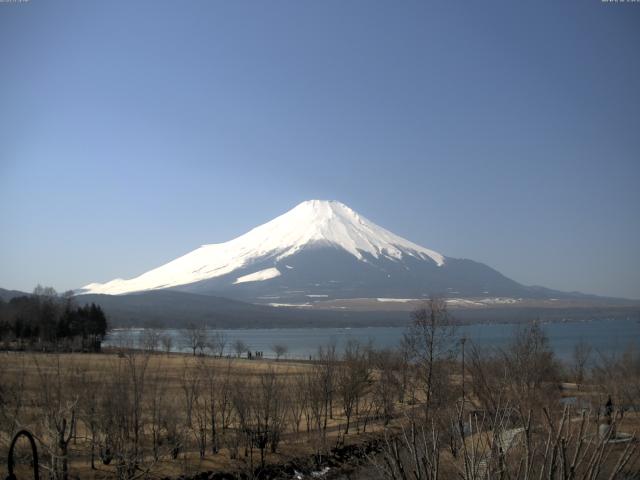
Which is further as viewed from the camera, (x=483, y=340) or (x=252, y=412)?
(x=483, y=340)

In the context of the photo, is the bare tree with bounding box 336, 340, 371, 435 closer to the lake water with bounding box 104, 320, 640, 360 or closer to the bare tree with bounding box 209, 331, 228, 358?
the lake water with bounding box 104, 320, 640, 360

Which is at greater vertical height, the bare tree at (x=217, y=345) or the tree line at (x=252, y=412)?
the tree line at (x=252, y=412)

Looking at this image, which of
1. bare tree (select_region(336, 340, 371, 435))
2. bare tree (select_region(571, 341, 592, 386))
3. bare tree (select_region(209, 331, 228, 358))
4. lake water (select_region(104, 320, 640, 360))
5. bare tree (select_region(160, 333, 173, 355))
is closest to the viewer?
bare tree (select_region(336, 340, 371, 435))

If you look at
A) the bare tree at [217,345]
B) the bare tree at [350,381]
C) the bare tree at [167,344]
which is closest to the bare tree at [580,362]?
the bare tree at [350,381]

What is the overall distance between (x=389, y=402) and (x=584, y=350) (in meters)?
18.8

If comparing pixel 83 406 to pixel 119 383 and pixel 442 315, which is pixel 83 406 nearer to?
pixel 119 383

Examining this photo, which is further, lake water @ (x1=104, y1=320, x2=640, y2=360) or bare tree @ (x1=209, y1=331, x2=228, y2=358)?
bare tree @ (x1=209, y1=331, x2=228, y2=358)

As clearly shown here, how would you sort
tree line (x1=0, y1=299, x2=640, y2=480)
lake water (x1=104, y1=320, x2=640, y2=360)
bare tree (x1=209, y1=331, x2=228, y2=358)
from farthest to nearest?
bare tree (x1=209, y1=331, x2=228, y2=358) < lake water (x1=104, y1=320, x2=640, y2=360) < tree line (x1=0, y1=299, x2=640, y2=480)

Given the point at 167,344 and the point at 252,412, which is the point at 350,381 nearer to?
the point at 252,412

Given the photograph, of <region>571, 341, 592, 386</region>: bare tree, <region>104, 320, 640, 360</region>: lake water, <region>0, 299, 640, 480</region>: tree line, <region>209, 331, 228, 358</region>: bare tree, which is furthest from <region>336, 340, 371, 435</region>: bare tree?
<region>209, 331, 228, 358</region>: bare tree

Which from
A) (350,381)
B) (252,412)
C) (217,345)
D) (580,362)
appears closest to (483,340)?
(217,345)

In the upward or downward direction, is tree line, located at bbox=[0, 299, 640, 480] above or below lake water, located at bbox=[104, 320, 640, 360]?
above

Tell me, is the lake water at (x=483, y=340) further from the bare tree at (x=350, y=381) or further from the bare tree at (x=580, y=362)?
the bare tree at (x=350, y=381)

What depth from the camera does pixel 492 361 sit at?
29.6 metres
